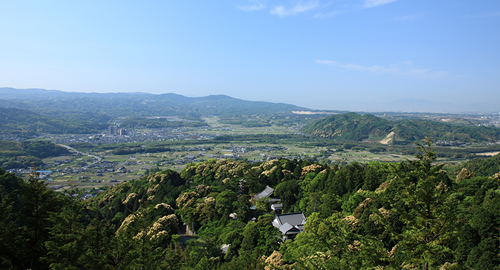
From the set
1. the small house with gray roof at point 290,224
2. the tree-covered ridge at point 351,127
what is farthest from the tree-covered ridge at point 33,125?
the small house with gray roof at point 290,224

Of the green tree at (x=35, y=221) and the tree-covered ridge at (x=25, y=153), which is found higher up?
the green tree at (x=35, y=221)

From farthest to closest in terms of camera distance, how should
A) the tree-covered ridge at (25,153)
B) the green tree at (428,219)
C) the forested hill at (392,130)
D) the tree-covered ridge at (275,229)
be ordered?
the forested hill at (392,130), the tree-covered ridge at (25,153), the tree-covered ridge at (275,229), the green tree at (428,219)

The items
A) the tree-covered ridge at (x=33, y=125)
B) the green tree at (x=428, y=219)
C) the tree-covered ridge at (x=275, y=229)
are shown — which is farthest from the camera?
the tree-covered ridge at (x=33, y=125)

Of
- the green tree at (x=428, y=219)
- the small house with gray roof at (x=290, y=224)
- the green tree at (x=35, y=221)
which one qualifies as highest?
the green tree at (x=428, y=219)

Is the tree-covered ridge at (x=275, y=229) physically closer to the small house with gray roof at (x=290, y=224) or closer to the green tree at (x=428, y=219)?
the green tree at (x=428, y=219)

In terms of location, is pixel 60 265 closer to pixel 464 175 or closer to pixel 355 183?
pixel 355 183

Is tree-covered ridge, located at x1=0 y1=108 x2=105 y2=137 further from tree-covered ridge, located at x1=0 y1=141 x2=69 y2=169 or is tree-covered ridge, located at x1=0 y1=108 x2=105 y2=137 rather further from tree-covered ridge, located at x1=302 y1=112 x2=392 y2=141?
tree-covered ridge, located at x1=302 y1=112 x2=392 y2=141

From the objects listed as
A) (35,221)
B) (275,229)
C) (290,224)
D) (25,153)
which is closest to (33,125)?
(25,153)
